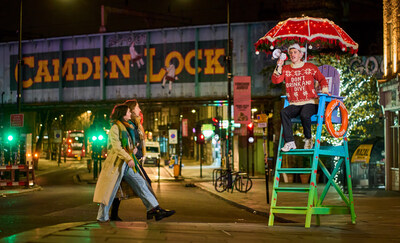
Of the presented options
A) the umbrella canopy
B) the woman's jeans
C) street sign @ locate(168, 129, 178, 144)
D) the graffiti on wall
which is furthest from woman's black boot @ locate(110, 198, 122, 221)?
street sign @ locate(168, 129, 178, 144)

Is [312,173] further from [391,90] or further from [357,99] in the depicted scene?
[357,99]

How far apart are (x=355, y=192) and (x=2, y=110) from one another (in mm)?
24791

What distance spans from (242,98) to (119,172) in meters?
14.0

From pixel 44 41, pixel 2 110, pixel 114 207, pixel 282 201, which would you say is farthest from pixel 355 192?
pixel 2 110

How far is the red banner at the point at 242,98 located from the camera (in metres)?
22.8

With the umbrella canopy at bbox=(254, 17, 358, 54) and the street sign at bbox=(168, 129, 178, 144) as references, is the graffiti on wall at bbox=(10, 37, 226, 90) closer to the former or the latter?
the street sign at bbox=(168, 129, 178, 144)

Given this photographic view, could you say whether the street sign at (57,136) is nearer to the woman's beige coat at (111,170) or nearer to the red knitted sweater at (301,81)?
the woman's beige coat at (111,170)

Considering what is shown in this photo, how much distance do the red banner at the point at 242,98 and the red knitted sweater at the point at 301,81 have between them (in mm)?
13130

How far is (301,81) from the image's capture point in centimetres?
954

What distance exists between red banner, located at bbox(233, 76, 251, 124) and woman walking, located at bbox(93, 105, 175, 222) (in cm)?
1339

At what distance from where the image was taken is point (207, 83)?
105 ft

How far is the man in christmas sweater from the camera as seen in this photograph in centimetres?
939

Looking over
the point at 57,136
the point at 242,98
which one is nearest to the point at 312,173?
the point at 242,98

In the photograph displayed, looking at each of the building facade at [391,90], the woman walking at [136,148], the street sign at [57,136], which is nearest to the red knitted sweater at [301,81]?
the woman walking at [136,148]
